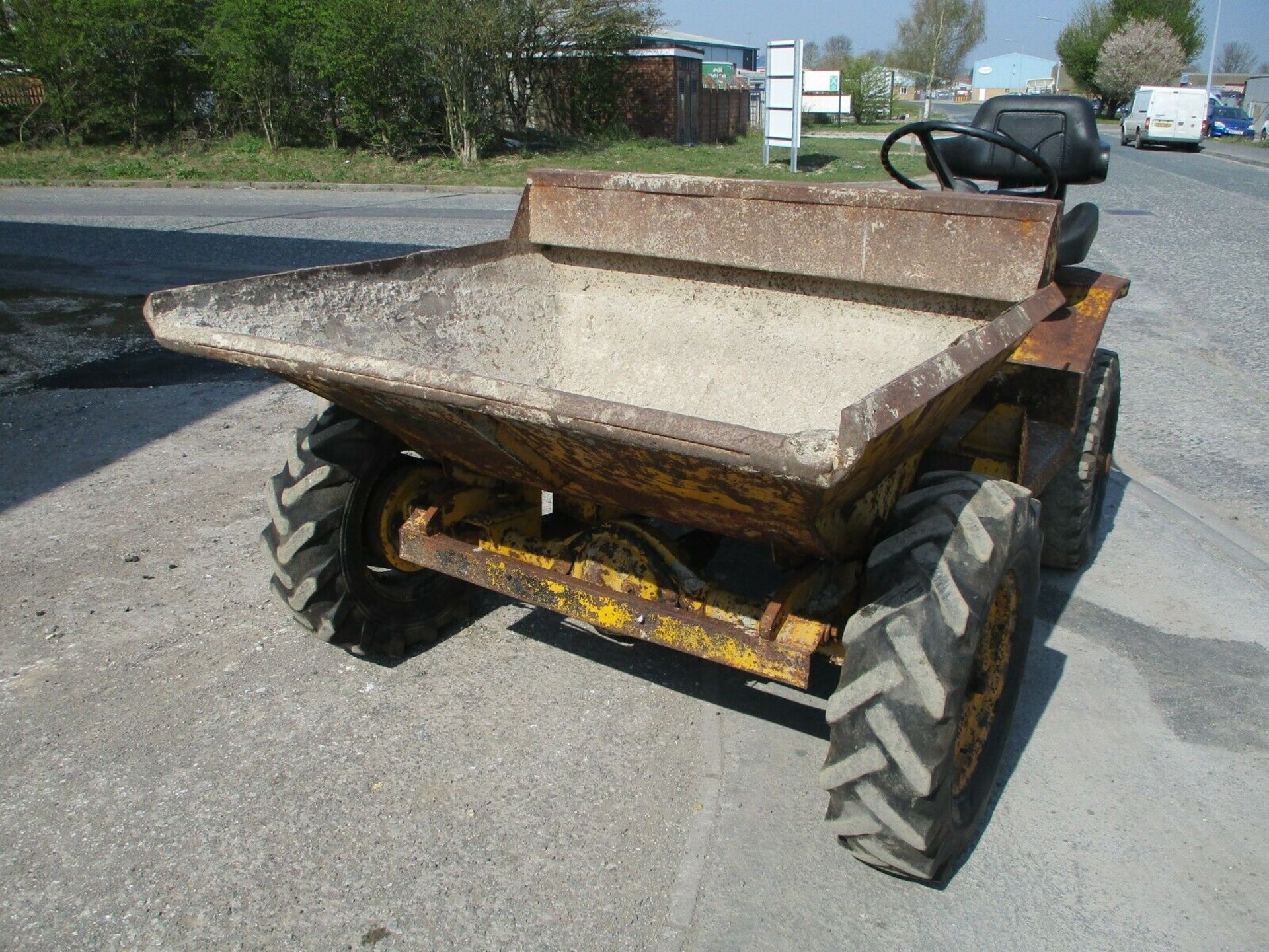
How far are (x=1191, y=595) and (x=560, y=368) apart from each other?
2.66m

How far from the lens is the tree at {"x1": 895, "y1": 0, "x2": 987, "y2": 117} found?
7000 cm

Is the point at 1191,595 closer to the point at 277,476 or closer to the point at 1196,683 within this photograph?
the point at 1196,683

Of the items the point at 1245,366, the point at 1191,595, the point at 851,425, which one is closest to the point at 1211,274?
the point at 1245,366

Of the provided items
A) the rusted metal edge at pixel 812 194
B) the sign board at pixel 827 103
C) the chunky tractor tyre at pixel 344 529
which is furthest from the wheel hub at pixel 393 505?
the sign board at pixel 827 103

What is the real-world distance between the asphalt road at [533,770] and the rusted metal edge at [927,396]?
1131 mm

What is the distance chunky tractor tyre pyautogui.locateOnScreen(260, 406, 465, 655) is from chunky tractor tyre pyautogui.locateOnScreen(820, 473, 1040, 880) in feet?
5.39

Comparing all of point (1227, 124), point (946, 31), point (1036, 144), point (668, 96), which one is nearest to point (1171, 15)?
point (946, 31)

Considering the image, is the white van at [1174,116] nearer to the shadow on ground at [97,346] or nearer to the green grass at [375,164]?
the green grass at [375,164]

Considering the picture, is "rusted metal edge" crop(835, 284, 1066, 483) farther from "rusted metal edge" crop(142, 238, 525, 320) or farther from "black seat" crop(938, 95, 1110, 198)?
"black seat" crop(938, 95, 1110, 198)

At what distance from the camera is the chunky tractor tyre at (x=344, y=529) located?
3375 millimetres

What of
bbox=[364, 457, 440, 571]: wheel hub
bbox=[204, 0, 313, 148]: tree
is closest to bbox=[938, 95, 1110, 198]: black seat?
bbox=[364, 457, 440, 571]: wheel hub

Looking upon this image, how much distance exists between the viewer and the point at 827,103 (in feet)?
155

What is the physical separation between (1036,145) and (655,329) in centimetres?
204

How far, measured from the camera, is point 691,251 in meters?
4.24
